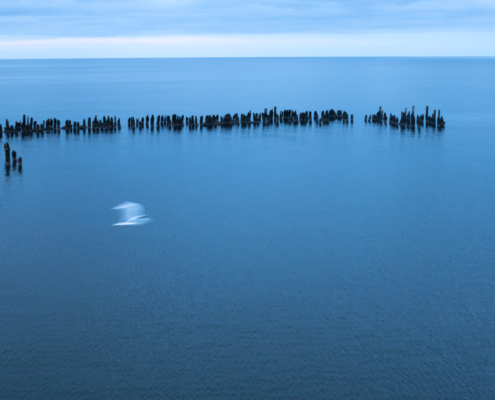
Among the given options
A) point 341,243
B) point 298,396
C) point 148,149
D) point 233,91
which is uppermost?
point 233,91

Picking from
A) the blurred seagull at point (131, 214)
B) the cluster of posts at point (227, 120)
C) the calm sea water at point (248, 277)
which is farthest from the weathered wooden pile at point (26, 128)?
the blurred seagull at point (131, 214)

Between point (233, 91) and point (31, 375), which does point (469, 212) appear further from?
point (233, 91)

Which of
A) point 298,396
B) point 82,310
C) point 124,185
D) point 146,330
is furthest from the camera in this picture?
point 124,185

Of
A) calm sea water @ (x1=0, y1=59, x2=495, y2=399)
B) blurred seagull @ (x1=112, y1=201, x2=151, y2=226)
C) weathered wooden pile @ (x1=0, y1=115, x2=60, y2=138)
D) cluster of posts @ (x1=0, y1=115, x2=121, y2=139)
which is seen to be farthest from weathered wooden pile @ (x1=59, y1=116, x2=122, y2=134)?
blurred seagull @ (x1=112, y1=201, x2=151, y2=226)

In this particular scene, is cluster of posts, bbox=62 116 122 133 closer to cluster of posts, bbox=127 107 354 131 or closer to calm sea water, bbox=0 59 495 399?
cluster of posts, bbox=127 107 354 131

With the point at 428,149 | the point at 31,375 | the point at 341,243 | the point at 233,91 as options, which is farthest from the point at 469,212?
the point at 233,91
